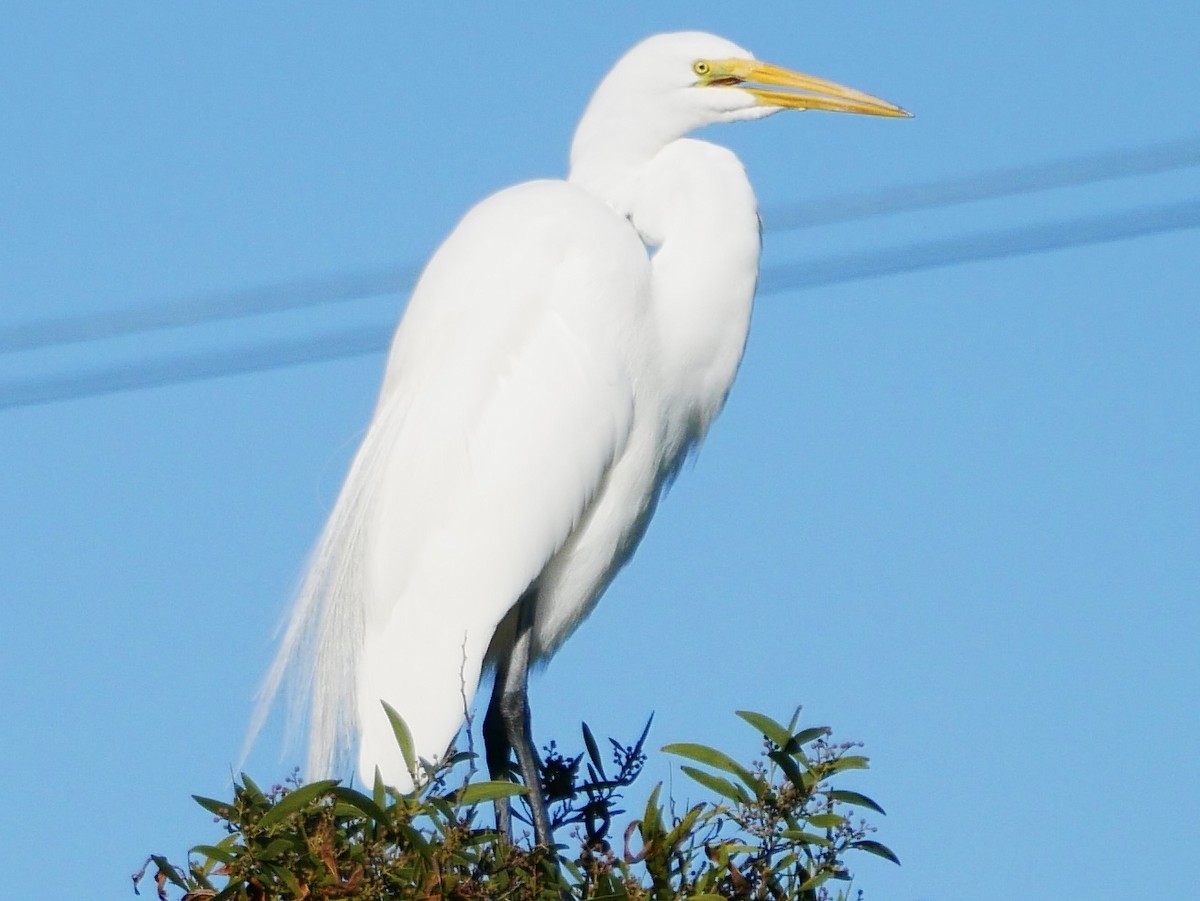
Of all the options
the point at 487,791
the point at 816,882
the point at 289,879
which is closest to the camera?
the point at 289,879

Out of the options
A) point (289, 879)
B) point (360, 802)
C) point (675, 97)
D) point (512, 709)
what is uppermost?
point (675, 97)

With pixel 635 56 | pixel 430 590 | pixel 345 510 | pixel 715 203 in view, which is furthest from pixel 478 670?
pixel 635 56

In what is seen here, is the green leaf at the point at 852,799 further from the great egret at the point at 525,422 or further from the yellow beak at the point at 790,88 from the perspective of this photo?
the yellow beak at the point at 790,88

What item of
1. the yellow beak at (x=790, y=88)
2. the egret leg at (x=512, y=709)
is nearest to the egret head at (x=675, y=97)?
the yellow beak at (x=790, y=88)

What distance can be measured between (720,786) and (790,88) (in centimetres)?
252

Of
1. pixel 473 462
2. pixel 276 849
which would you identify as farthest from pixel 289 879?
pixel 473 462

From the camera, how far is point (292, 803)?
2420 millimetres

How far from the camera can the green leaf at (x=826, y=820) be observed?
9.18 ft

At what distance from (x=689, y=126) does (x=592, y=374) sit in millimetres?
856

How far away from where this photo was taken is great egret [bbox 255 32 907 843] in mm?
4172

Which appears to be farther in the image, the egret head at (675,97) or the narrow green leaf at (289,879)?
the egret head at (675,97)

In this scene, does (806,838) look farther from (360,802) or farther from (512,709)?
(512,709)

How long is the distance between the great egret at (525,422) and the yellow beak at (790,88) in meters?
0.17

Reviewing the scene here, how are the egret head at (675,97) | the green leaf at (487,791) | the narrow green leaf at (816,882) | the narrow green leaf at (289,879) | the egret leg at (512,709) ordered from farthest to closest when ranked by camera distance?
the egret head at (675,97) → the egret leg at (512,709) → the narrow green leaf at (816,882) → the green leaf at (487,791) → the narrow green leaf at (289,879)
